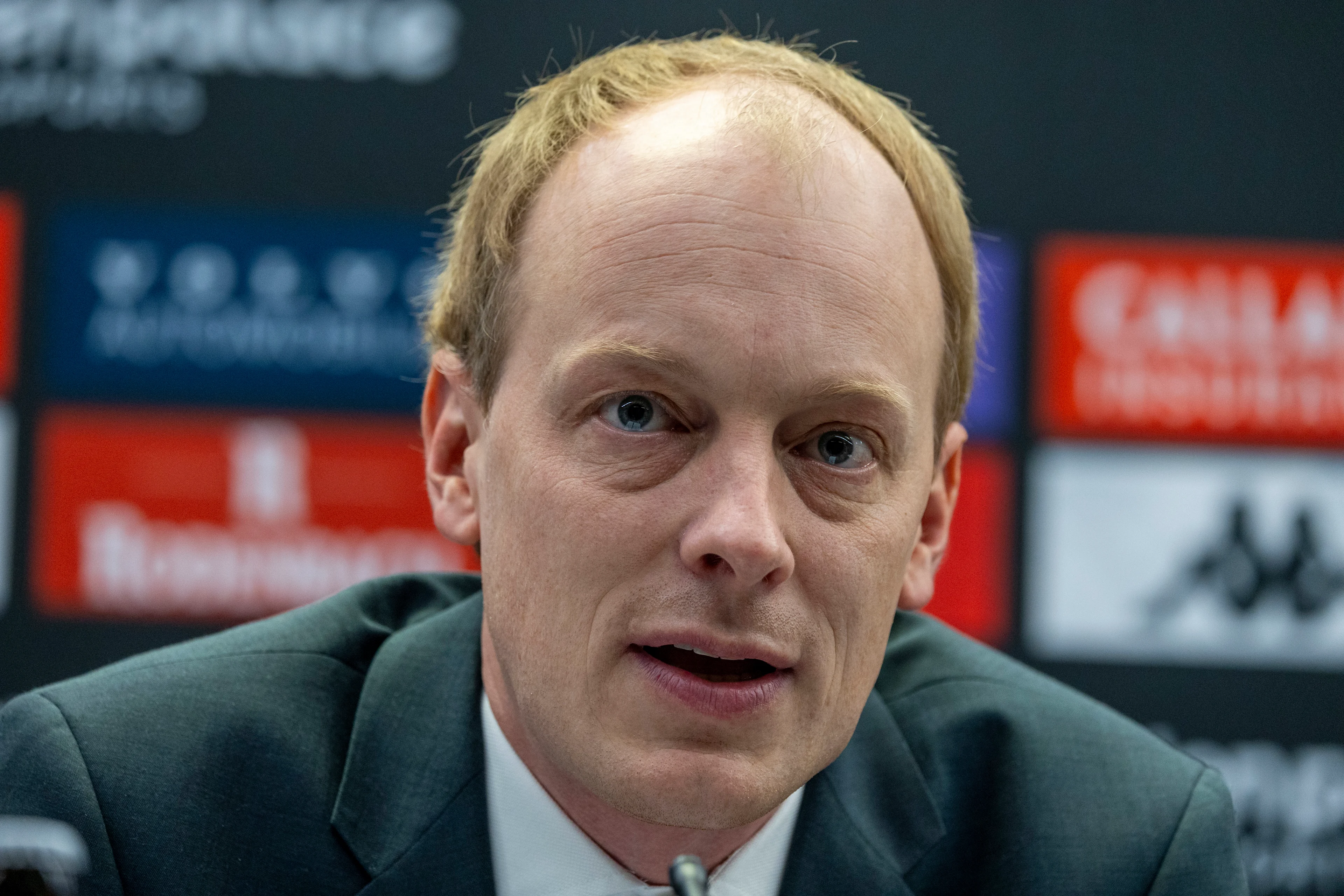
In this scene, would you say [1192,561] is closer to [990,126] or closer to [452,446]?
[990,126]

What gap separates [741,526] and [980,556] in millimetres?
2049

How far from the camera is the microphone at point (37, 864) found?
811 mm

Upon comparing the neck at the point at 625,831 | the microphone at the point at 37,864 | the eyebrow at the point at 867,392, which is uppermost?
the eyebrow at the point at 867,392

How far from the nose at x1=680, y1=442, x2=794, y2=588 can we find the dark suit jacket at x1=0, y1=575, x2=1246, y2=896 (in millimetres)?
461

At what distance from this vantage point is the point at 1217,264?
3109 millimetres

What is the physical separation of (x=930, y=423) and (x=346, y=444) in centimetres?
198

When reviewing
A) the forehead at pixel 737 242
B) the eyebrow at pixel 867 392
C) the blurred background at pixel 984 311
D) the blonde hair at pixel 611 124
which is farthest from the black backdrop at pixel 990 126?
the eyebrow at pixel 867 392

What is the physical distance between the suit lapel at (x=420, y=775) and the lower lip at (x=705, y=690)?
356mm

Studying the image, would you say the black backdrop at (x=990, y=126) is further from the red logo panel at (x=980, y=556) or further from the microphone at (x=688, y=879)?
the microphone at (x=688, y=879)

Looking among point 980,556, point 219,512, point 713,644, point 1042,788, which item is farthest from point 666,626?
point 219,512

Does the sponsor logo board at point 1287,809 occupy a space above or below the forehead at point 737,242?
below

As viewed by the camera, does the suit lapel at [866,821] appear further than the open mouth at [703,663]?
Yes

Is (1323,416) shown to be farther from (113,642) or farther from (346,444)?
(113,642)

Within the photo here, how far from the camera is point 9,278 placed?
3.08 meters
